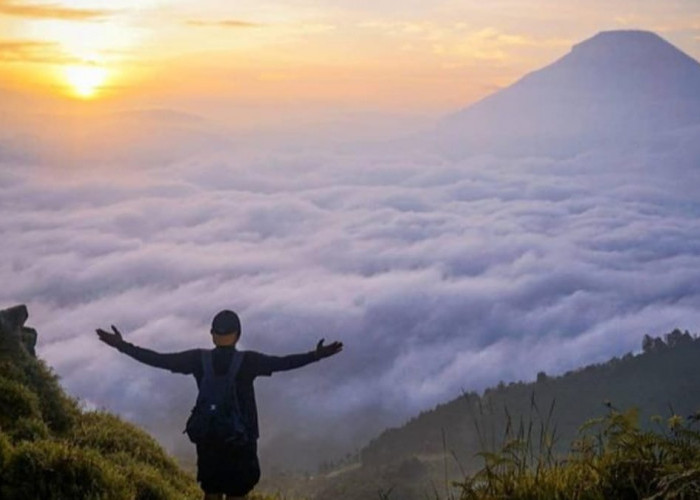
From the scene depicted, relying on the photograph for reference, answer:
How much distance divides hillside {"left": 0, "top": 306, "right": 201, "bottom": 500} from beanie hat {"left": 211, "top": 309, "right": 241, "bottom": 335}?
1789mm

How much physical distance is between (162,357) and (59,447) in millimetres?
1347

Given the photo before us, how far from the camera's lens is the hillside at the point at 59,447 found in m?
7.65

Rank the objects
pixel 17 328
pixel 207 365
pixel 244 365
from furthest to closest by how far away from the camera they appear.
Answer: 1. pixel 17 328
2. pixel 244 365
3. pixel 207 365

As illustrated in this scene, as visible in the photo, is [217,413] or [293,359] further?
[293,359]

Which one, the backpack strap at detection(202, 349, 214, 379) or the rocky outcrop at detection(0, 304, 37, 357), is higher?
the rocky outcrop at detection(0, 304, 37, 357)

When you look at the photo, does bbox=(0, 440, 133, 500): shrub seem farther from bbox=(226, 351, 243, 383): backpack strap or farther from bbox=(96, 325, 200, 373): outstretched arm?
bbox=(226, 351, 243, 383): backpack strap

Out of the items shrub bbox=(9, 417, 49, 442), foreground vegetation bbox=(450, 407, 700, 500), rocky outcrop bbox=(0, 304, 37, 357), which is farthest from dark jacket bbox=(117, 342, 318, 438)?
rocky outcrop bbox=(0, 304, 37, 357)

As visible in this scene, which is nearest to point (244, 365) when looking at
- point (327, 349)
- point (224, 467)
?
point (327, 349)

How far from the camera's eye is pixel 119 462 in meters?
12.6

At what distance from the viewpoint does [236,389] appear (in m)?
8.46

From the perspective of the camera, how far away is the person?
327 inches

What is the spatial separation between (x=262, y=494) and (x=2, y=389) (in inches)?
173

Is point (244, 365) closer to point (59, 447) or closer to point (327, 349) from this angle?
point (327, 349)

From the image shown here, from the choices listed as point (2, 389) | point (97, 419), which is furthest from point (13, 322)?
point (2, 389)
